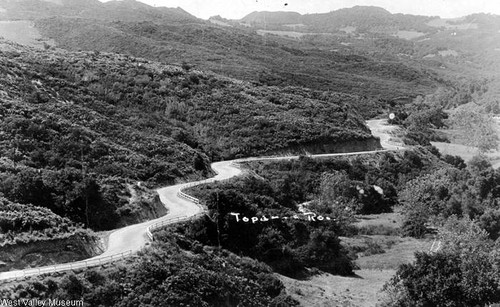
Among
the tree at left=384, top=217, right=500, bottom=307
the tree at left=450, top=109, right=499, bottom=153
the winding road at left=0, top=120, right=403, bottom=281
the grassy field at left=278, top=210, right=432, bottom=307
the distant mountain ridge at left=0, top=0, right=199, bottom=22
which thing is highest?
the distant mountain ridge at left=0, top=0, right=199, bottom=22

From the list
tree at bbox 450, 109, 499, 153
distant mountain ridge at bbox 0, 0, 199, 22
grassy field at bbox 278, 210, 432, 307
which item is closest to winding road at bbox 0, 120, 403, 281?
grassy field at bbox 278, 210, 432, 307

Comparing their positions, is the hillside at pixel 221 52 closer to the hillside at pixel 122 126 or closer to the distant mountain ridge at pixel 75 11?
the distant mountain ridge at pixel 75 11

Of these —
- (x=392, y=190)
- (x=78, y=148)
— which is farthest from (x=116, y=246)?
(x=392, y=190)

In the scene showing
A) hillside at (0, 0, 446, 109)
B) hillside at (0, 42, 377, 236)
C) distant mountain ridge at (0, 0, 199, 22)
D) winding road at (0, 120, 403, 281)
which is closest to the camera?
winding road at (0, 120, 403, 281)

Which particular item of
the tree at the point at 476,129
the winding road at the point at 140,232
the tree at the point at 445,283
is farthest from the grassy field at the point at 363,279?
the tree at the point at 476,129

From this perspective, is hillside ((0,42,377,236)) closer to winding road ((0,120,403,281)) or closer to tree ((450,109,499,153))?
winding road ((0,120,403,281))

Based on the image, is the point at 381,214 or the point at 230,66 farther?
the point at 230,66

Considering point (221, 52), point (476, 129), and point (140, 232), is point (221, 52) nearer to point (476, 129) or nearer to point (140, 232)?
point (476, 129)

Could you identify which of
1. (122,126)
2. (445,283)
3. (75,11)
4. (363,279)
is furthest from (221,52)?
(445,283)

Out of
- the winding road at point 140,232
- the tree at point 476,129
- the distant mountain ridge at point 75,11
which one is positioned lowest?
the tree at point 476,129

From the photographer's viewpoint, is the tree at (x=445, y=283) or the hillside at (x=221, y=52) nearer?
the tree at (x=445, y=283)

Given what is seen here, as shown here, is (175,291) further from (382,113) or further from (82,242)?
(382,113)
